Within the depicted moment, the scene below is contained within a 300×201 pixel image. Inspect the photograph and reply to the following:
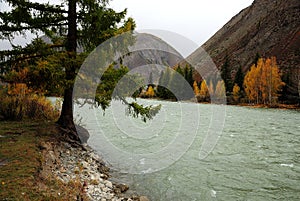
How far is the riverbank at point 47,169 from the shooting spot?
549 cm

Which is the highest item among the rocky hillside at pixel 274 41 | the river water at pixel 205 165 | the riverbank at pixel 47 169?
the rocky hillside at pixel 274 41

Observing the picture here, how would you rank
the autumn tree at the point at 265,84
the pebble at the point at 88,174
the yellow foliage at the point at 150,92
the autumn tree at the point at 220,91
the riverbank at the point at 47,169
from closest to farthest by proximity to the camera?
the riverbank at the point at 47,169 < the pebble at the point at 88,174 < the autumn tree at the point at 265,84 < the autumn tree at the point at 220,91 < the yellow foliage at the point at 150,92

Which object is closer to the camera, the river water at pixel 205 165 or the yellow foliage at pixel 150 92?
the river water at pixel 205 165

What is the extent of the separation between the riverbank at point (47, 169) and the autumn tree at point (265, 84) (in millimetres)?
56047

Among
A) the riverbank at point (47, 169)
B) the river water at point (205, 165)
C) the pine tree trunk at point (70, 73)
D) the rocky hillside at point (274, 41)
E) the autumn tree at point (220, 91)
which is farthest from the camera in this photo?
the rocky hillside at point (274, 41)

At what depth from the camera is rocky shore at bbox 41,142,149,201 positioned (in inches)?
277

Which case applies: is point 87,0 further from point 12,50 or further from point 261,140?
point 261,140

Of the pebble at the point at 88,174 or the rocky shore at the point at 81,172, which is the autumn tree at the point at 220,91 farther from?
the rocky shore at the point at 81,172

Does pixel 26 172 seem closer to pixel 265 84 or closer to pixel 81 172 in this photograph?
pixel 81 172

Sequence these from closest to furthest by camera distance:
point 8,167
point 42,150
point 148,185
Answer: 1. point 8,167
2. point 42,150
3. point 148,185

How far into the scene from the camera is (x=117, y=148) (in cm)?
1420

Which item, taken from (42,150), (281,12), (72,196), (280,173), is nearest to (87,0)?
(42,150)

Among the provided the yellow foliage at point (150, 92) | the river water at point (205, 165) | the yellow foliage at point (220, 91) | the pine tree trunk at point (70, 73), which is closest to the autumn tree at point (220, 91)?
the yellow foliage at point (220, 91)

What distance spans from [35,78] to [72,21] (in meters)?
2.99
